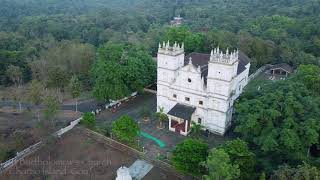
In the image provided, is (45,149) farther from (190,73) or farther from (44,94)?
(190,73)

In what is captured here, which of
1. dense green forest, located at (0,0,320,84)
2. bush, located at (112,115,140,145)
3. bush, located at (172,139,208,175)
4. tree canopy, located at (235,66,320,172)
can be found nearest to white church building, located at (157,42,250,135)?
tree canopy, located at (235,66,320,172)

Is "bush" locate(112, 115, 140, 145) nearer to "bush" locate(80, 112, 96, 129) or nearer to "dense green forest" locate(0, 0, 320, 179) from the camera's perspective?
"bush" locate(80, 112, 96, 129)

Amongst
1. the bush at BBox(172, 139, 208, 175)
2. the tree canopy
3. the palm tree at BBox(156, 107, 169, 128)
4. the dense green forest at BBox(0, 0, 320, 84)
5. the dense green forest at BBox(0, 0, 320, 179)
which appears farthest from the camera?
the dense green forest at BBox(0, 0, 320, 84)

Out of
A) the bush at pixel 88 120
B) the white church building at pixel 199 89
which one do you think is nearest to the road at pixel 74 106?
the bush at pixel 88 120

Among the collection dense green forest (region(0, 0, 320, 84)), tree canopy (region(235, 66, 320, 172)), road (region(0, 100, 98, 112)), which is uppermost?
dense green forest (region(0, 0, 320, 84))

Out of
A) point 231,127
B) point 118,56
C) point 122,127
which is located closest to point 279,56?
point 231,127

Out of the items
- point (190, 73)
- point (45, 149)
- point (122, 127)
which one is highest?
point (190, 73)

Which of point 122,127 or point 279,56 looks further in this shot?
point 279,56
